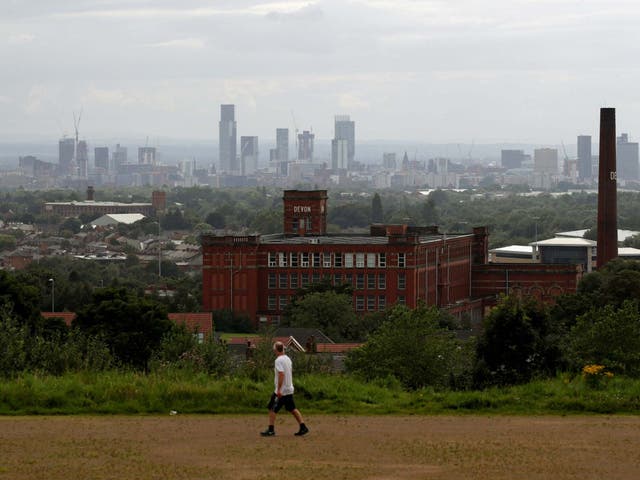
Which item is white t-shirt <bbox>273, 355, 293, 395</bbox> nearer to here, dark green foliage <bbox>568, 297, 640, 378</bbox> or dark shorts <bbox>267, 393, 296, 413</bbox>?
dark shorts <bbox>267, 393, 296, 413</bbox>

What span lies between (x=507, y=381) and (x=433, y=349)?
4.22m

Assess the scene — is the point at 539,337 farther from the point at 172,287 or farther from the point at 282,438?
the point at 172,287

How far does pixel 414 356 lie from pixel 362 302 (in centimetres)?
5485

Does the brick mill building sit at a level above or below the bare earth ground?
below

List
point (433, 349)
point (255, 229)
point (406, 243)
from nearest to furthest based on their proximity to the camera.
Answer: point (433, 349)
point (406, 243)
point (255, 229)

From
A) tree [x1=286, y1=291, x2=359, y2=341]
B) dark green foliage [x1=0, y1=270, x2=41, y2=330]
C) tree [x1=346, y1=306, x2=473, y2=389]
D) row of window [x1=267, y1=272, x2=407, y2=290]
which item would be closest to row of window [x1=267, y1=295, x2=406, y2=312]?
row of window [x1=267, y1=272, x2=407, y2=290]

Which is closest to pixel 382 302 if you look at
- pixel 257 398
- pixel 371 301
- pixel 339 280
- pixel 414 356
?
pixel 371 301

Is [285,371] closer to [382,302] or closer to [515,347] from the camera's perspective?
[515,347]

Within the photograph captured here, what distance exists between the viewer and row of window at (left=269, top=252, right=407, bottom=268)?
305 ft

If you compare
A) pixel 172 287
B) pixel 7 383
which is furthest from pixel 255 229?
pixel 7 383

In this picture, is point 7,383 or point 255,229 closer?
point 7,383

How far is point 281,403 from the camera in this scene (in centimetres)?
2436

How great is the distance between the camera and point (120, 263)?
157 m

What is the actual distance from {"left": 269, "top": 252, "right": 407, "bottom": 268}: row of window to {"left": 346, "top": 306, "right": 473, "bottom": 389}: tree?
49783mm
